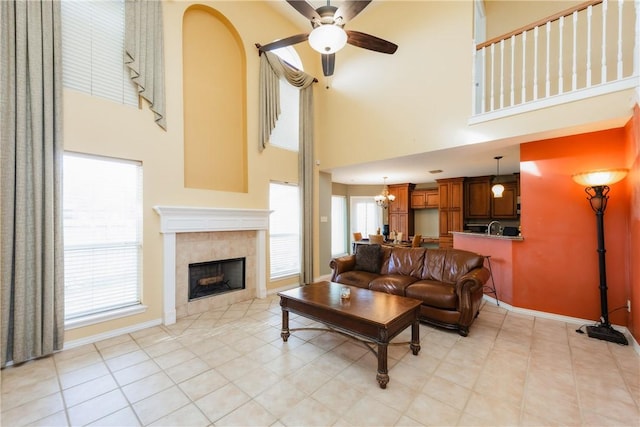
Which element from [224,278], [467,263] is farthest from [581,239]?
[224,278]

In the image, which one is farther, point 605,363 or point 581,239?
point 581,239

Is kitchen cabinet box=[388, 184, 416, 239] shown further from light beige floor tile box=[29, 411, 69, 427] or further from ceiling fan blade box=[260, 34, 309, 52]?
light beige floor tile box=[29, 411, 69, 427]

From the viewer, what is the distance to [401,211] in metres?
8.90

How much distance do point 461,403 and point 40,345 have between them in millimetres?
3820

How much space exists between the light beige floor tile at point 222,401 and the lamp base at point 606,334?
3.79 metres

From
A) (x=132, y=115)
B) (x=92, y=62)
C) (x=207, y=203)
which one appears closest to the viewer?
(x=92, y=62)

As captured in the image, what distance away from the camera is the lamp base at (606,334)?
2.85m

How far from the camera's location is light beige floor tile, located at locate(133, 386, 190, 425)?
73.2 inches

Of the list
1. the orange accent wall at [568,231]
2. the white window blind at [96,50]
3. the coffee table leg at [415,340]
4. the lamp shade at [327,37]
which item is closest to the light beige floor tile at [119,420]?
the coffee table leg at [415,340]

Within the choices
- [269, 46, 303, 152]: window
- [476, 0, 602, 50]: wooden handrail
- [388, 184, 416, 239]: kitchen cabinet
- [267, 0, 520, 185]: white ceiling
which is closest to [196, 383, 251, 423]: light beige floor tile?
[269, 46, 303, 152]: window

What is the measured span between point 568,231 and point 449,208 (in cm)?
422

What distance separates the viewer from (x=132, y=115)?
3230 mm

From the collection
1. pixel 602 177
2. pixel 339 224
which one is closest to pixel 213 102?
pixel 602 177

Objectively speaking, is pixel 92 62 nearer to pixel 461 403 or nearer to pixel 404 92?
pixel 404 92
